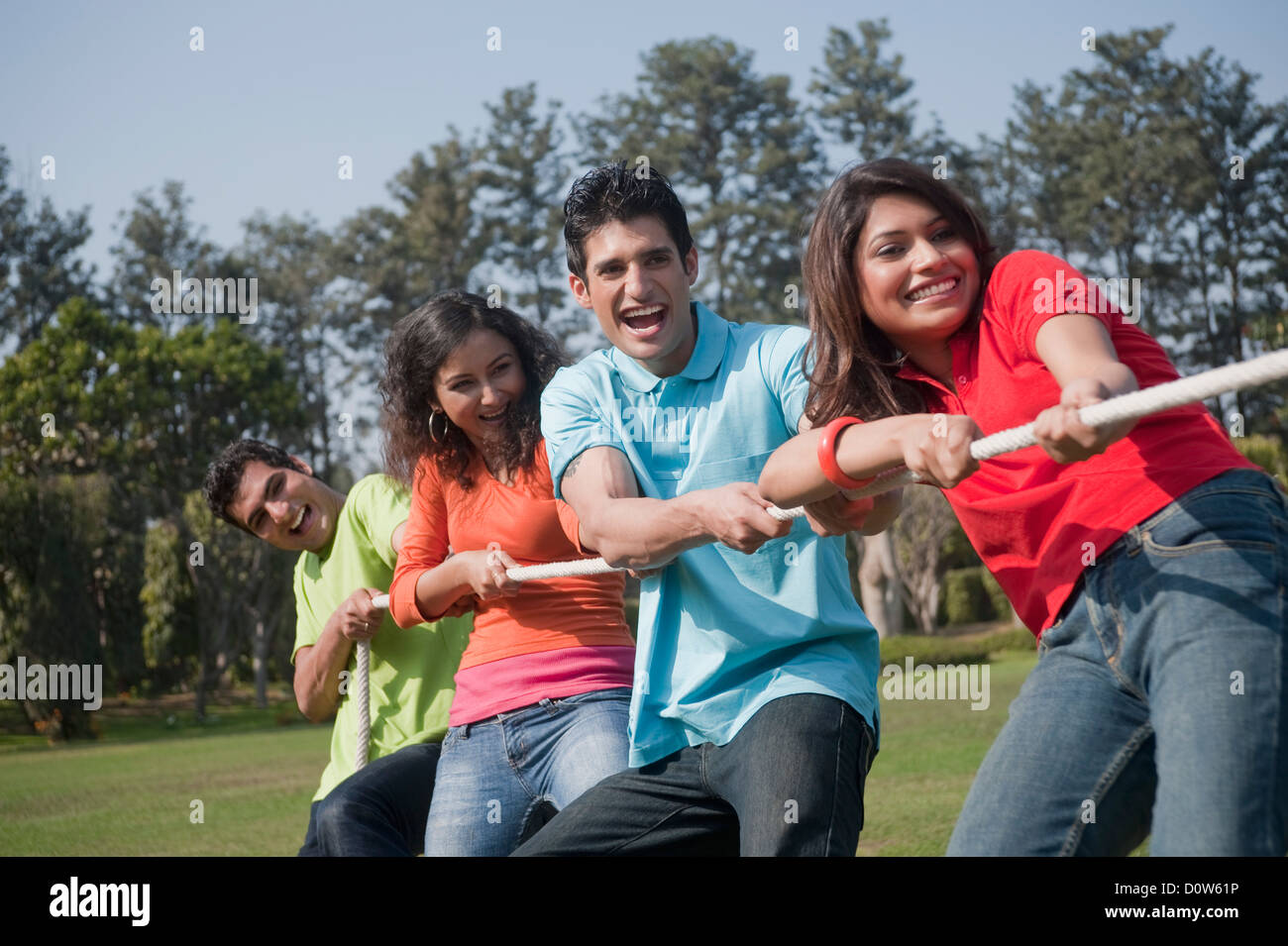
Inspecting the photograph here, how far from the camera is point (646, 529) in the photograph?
270 centimetres

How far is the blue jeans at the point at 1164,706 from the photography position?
6.12 feet

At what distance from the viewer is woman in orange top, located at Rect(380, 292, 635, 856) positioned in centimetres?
334

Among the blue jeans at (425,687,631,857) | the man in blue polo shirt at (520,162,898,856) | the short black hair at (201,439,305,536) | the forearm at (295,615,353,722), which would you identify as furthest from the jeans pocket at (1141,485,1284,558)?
the short black hair at (201,439,305,536)

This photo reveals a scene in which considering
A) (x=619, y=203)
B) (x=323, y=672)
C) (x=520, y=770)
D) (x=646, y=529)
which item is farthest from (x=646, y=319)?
(x=323, y=672)

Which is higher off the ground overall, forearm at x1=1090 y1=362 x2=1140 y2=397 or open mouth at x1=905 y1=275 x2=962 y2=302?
open mouth at x1=905 y1=275 x2=962 y2=302

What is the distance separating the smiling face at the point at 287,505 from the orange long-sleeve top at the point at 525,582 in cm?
70

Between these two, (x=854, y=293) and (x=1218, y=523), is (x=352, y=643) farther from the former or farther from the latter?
(x=1218, y=523)

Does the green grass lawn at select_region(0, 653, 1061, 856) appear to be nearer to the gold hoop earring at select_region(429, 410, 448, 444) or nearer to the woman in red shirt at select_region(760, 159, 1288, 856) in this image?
the gold hoop earring at select_region(429, 410, 448, 444)

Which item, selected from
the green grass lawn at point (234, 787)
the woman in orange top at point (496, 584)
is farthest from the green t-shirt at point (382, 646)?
the green grass lawn at point (234, 787)

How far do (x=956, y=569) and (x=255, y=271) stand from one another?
912 inches

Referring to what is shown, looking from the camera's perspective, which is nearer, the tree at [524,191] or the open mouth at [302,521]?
the open mouth at [302,521]

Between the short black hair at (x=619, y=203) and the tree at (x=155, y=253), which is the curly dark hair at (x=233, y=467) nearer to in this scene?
the short black hair at (x=619, y=203)

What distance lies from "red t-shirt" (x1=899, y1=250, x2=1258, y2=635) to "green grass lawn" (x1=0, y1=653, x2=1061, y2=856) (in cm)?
411
